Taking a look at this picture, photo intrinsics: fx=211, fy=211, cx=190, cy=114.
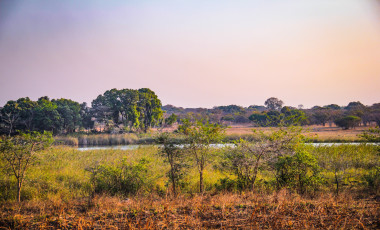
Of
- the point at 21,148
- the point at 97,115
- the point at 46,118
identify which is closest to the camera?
the point at 21,148

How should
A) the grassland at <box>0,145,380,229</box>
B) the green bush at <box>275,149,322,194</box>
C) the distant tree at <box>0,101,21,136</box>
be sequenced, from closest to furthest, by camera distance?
the grassland at <box>0,145,380,229</box>, the green bush at <box>275,149,322,194</box>, the distant tree at <box>0,101,21,136</box>

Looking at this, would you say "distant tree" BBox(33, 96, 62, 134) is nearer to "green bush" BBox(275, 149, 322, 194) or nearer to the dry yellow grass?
the dry yellow grass

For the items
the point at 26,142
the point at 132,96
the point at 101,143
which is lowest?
the point at 101,143

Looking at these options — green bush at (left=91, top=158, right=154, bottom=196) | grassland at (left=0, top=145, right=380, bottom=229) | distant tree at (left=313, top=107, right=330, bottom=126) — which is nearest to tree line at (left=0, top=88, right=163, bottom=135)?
green bush at (left=91, top=158, right=154, bottom=196)

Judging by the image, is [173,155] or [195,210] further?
[173,155]

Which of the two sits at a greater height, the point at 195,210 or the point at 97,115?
the point at 97,115

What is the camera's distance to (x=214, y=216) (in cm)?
479

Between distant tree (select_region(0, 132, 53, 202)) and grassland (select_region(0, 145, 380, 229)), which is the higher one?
distant tree (select_region(0, 132, 53, 202))

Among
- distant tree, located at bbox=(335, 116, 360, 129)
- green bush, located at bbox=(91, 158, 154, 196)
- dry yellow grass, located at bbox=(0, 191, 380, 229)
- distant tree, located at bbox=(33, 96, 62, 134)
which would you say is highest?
distant tree, located at bbox=(33, 96, 62, 134)

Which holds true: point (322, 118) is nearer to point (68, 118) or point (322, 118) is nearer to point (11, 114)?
point (68, 118)

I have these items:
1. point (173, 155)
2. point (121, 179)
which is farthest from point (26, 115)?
point (173, 155)

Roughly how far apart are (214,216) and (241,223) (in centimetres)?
66

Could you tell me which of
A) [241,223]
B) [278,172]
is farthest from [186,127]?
[241,223]

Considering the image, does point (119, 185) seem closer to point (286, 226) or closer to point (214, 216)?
point (214, 216)
